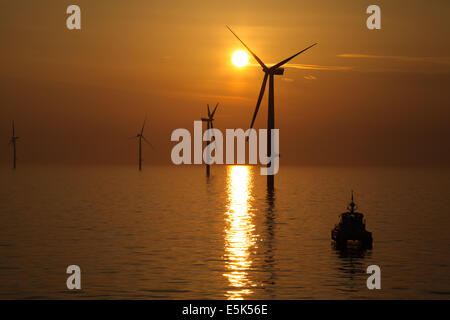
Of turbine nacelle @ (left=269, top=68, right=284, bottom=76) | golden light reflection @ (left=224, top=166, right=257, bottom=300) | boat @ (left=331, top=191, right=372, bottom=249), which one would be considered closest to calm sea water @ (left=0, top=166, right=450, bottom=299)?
golden light reflection @ (left=224, top=166, right=257, bottom=300)

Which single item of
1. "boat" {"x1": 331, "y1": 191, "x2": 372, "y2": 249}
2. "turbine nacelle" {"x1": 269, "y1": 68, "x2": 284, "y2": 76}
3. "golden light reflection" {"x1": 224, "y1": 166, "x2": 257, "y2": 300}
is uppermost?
"turbine nacelle" {"x1": 269, "y1": 68, "x2": 284, "y2": 76}

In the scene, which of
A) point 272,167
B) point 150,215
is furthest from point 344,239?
A: point 272,167

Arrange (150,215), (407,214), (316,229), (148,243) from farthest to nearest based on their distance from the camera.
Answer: (407,214), (150,215), (316,229), (148,243)

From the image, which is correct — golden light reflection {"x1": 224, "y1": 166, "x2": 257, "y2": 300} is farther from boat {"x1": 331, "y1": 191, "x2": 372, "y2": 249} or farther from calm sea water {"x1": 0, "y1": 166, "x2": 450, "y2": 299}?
boat {"x1": 331, "y1": 191, "x2": 372, "y2": 249}

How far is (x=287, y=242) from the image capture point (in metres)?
69.8

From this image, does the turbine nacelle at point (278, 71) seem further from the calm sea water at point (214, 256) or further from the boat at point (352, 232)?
the boat at point (352, 232)

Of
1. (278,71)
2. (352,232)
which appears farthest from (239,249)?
(278,71)

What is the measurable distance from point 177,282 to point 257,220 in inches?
2004

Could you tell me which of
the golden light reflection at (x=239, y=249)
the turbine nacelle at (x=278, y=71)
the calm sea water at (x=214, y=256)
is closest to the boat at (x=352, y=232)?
the calm sea water at (x=214, y=256)

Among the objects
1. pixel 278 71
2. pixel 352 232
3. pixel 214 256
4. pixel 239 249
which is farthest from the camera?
pixel 278 71

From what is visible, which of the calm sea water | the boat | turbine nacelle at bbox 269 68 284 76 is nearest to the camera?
the calm sea water

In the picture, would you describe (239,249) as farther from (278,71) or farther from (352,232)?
(278,71)

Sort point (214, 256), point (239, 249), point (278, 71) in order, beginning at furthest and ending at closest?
point (278, 71), point (239, 249), point (214, 256)
